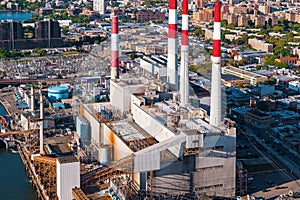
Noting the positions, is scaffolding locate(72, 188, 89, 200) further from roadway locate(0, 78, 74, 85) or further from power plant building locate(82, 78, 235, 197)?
roadway locate(0, 78, 74, 85)

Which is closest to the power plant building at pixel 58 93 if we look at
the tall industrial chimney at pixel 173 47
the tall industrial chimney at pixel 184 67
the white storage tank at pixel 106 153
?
the tall industrial chimney at pixel 173 47

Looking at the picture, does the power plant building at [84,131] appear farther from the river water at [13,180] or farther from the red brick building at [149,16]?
the red brick building at [149,16]

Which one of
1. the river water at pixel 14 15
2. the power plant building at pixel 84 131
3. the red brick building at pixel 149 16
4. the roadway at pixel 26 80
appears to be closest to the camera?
the power plant building at pixel 84 131

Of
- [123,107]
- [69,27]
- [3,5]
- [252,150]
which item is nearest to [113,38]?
[123,107]

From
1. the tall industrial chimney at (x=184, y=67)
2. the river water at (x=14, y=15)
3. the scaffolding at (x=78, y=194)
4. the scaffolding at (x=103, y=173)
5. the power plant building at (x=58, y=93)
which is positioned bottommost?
the scaffolding at (x=78, y=194)

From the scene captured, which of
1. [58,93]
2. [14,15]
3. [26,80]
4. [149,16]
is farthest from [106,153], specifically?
[14,15]
